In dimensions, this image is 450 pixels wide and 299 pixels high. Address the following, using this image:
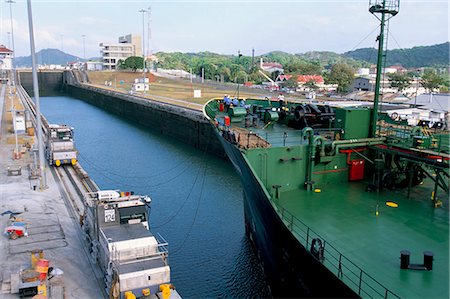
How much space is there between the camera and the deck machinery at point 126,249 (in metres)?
12.8

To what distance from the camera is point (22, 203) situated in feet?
76.9

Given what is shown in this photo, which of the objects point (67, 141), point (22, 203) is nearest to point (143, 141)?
point (67, 141)

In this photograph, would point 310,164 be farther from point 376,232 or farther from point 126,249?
point 126,249

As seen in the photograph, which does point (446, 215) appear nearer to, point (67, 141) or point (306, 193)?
point (306, 193)

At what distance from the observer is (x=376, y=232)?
14.3m

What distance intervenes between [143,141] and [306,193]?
1765 inches

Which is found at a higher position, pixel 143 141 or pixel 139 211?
pixel 139 211

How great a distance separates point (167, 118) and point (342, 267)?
55.6m

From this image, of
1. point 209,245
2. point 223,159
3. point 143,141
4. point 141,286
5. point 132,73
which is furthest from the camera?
point 132,73

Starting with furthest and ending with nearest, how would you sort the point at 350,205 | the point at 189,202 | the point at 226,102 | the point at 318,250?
the point at 189,202 < the point at 226,102 < the point at 350,205 < the point at 318,250

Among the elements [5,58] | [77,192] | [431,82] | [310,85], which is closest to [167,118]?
[77,192]

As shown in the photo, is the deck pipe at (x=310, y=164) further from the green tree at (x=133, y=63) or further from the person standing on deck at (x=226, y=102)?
the green tree at (x=133, y=63)

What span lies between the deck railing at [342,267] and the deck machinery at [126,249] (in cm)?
476

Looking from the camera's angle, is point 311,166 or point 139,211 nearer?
point 139,211
